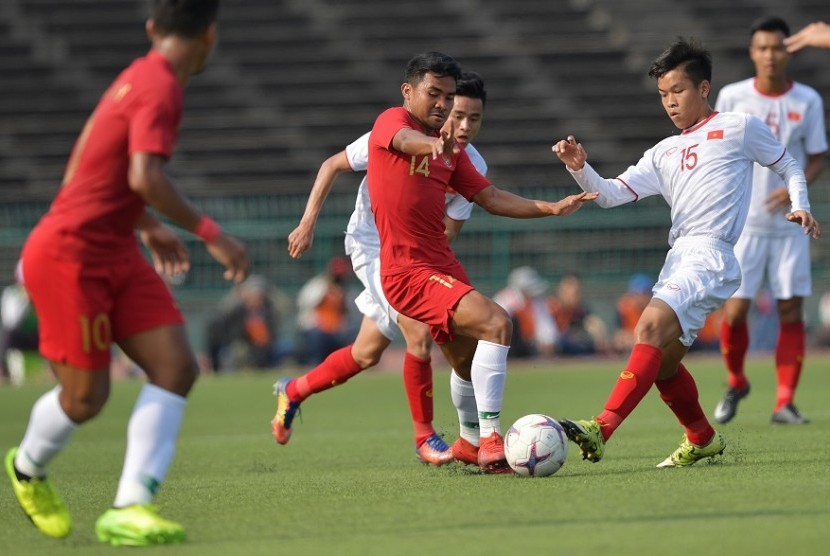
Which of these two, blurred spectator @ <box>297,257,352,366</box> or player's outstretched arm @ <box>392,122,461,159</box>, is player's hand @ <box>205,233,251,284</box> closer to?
player's outstretched arm @ <box>392,122,461,159</box>

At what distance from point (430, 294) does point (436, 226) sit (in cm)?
44

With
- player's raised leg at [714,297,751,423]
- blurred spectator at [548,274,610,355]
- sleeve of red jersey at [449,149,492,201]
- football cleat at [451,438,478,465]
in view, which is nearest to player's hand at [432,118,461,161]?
sleeve of red jersey at [449,149,492,201]

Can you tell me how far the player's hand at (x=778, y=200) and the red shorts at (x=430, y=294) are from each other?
10.6 ft

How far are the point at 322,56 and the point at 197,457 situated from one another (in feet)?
63.2

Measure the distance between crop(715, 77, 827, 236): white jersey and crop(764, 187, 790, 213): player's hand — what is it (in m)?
0.13

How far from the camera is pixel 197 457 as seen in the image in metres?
9.11

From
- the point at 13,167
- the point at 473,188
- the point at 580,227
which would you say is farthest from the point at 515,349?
the point at 473,188

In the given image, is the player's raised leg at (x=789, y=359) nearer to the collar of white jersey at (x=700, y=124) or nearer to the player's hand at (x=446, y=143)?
the collar of white jersey at (x=700, y=124)

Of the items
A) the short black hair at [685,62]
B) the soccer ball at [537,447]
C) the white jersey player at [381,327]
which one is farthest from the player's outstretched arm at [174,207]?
the short black hair at [685,62]

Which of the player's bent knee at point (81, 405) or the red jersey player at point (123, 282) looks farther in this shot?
the player's bent knee at point (81, 405)

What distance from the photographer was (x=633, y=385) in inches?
265

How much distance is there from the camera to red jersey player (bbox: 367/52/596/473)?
6891 millimetres

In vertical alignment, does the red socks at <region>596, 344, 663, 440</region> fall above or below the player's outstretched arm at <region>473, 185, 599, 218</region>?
below

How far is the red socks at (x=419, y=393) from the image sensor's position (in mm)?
8094
